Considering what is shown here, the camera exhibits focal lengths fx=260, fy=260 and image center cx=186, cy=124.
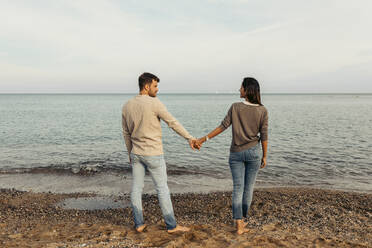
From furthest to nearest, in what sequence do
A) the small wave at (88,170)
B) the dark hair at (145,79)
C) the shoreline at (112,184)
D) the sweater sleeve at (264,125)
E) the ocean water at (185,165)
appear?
the small wave at (88,170), the ocean water at (185,165), the shoreline at (112,184), the sweater sleeve at (264,125), the dark hair at (145,79)

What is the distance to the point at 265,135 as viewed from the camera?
457 centimetres

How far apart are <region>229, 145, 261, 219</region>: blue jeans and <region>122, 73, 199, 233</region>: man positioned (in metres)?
0.98

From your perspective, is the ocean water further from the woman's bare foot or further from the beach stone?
the woman's bare foot

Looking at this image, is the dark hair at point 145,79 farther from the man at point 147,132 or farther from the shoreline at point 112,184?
the shoreline at point 112,184

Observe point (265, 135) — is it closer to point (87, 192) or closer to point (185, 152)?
point (87, 192)

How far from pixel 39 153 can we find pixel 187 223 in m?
13.3

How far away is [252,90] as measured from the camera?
173 inches

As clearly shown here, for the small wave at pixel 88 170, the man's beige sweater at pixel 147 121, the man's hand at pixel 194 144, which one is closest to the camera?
the man's beige sweater at pixel 147 121

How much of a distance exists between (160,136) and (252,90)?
5.70 feet

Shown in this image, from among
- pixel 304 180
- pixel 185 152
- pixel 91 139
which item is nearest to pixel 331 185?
pixel 304 180

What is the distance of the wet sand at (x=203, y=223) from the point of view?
14.2 ft

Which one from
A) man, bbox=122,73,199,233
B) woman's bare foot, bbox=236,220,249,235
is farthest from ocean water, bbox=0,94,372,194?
man, bbox=122,73,199,233

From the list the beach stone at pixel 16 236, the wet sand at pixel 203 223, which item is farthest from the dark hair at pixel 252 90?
the beach stone at pixel 16 236

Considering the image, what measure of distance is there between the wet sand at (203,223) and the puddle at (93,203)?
8.6 inches
